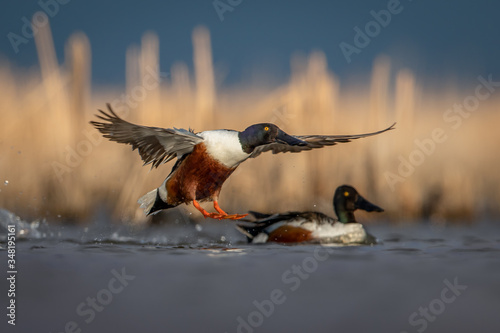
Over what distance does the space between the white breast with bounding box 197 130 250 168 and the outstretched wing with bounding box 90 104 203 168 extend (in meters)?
0.10

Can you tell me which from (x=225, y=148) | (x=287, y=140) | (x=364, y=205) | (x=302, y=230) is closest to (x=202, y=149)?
(x=225, y=148)

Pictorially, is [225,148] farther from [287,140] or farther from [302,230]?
[302,230]

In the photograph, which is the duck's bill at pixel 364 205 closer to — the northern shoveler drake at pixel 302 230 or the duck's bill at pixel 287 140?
the northern shoveler drake at pixel 302 230

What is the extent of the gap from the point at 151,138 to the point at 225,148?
596mm

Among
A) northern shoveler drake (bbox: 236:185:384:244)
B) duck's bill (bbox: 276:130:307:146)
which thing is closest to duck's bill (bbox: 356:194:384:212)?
northern shoveler drake (bbox: 236:185:384:244)

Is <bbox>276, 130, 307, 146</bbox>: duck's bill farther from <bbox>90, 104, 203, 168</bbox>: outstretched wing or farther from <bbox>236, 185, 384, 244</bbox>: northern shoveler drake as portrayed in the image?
<bbox>236, 185, 384, 244</bbox>: northern shoveler drake

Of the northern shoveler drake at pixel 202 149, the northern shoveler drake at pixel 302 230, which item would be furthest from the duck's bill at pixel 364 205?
the northern shoveler drake at pixel 202 149

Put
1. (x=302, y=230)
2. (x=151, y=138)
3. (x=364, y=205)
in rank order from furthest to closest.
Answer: (x=364, y=205) < (x=302, y=230) < (x=151, y=138)

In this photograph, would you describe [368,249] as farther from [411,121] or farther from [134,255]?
[411,121]

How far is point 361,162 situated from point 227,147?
3707 millimetres

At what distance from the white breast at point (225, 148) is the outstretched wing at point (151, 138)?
99 mm

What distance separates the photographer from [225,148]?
478 cm

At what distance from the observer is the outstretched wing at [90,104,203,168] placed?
14.6ft

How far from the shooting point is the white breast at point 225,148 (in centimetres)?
478
